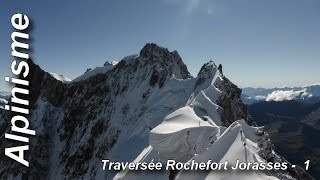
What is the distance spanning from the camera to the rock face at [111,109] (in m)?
73.3

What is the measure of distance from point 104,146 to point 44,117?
3834cm

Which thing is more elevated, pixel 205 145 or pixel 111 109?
pixel 111 109

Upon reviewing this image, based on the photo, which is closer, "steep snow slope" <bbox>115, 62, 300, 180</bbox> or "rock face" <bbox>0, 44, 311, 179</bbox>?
"steep snow slope" <bbox>115, 62, 300, 180</bbox>

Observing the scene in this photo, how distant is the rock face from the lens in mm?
73312

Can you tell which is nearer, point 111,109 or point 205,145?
point 205,145

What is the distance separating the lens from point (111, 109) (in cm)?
10131

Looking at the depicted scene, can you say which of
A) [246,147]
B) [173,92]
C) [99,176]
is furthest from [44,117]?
[246,147]

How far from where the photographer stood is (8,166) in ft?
365

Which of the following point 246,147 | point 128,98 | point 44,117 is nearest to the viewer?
point 246,147

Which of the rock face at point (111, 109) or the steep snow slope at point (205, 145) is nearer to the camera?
the steep snow slope at point (205, 145)

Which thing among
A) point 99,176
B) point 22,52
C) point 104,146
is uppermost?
point 22,52

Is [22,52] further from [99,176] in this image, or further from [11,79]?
[99,176]

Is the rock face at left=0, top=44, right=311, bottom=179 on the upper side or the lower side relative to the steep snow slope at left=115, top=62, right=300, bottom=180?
upper

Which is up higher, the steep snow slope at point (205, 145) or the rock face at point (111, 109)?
the rock face at point (111, 109)
